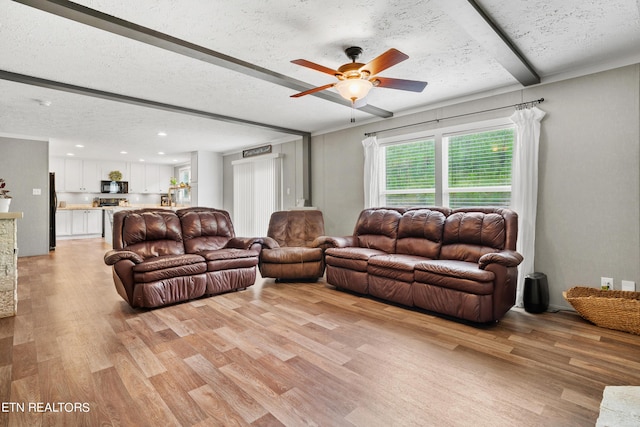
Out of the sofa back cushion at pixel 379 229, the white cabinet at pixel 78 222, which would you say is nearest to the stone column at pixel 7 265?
the sofa back cushion at pixel 379 229

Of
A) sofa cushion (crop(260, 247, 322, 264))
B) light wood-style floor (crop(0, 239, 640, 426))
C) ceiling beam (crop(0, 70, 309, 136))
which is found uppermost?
ceiling beam (crop(0, 70, 309, 136))

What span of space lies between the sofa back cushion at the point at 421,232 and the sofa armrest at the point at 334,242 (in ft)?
2.32

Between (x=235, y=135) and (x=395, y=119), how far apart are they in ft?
11.0

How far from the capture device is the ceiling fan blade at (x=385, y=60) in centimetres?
224

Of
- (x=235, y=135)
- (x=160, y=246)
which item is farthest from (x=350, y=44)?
(x=235, y=135)

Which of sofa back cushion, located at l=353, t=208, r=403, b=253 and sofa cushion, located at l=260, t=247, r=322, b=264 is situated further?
sofa cushion, located at l=260, t=247, r=322, b=264

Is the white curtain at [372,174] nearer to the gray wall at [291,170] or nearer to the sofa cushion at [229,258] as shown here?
the gray wall at [291,170]

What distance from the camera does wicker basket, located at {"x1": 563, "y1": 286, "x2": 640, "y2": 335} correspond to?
A: 2742mm

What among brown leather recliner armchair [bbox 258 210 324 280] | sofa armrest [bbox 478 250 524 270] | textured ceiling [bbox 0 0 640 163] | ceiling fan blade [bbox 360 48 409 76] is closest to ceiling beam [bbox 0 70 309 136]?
textured ceiling [bbox 0 0 640 163]

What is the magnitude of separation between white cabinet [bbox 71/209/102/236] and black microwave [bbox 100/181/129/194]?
0.72m

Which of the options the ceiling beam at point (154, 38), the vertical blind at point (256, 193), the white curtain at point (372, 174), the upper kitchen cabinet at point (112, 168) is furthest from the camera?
the upper kitchen cabinet at point (112, 168)

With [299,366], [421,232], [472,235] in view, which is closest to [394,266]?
[421,232]

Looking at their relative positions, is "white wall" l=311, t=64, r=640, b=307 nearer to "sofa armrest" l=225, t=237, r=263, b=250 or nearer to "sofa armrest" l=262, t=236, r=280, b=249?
"sofa armrest" l=262, t=236, r=280, b=249

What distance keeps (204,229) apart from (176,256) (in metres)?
0.80
